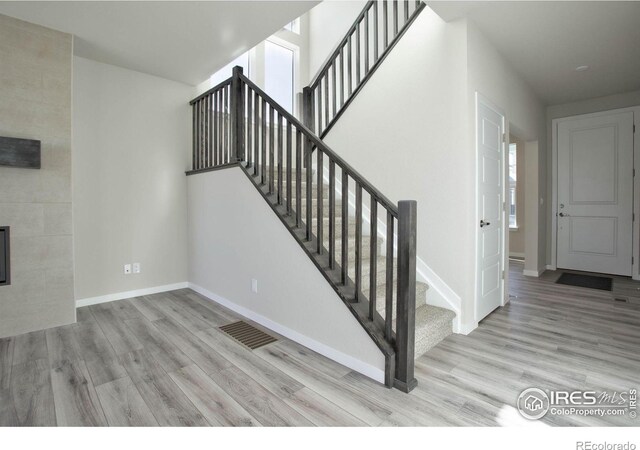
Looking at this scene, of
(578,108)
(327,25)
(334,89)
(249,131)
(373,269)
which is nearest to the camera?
(373,269)

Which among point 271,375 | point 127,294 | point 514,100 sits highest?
point 514,100

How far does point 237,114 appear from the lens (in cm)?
333

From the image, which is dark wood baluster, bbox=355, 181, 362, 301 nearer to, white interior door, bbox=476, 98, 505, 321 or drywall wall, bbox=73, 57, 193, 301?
white interior door, bbox=476, 98, 505, 321

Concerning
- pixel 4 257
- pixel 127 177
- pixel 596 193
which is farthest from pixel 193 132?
pixel 596 193

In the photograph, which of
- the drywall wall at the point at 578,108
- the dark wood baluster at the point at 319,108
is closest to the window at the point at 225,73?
the dark wood baluster at the point at 319,108

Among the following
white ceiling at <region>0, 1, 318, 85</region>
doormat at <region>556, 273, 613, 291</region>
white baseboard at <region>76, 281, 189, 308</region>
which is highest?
white ceiling at <region>0, 1, 318, 85</region>

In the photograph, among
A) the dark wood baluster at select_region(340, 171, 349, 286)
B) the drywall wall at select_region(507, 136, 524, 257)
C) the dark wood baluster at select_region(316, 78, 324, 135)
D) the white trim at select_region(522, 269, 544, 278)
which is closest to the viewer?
the dark wood baluster at select_region(340, 171, 349, 286)

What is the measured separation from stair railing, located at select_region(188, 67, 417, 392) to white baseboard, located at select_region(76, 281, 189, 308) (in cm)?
148

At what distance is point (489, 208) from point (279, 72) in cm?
402

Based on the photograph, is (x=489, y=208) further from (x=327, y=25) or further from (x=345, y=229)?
(x=327, y=25)

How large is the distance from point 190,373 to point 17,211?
2058mm

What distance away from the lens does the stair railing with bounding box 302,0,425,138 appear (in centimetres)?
335

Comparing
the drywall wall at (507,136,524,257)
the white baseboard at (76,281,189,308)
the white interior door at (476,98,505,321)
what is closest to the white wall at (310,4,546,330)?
the white interior door at (476,98,505,321)

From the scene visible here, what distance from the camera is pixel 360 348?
2061mm
